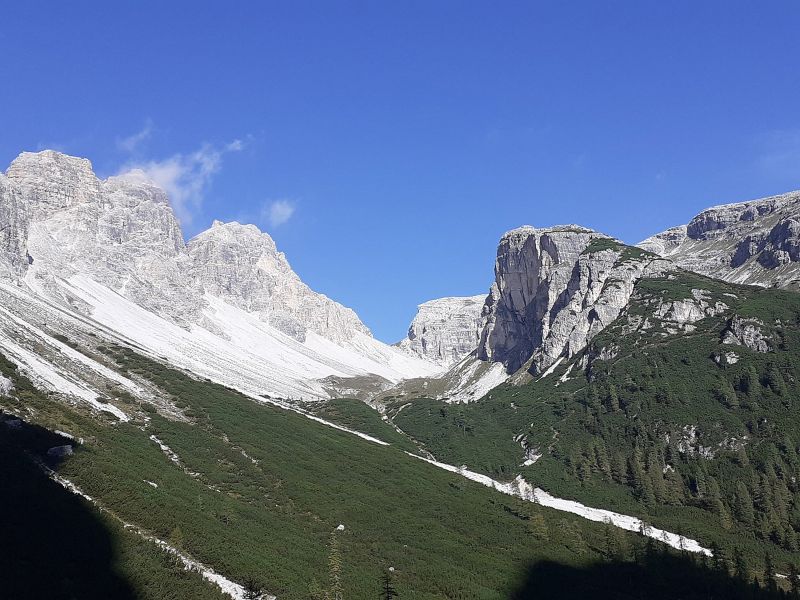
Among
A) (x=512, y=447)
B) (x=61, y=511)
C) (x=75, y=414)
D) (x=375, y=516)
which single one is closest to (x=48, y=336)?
(x=75, y=414)

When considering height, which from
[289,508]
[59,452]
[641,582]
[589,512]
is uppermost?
[589,512]

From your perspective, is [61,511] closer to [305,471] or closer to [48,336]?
[305,471]

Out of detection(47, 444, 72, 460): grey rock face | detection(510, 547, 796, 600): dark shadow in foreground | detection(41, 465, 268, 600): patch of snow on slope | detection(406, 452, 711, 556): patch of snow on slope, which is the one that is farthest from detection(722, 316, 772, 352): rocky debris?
detection(47, 444, 72, 460): grey rock face

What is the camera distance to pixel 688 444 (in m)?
156

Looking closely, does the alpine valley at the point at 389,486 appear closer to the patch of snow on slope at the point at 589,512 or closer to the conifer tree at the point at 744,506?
the conifer tree at the point at 744,506

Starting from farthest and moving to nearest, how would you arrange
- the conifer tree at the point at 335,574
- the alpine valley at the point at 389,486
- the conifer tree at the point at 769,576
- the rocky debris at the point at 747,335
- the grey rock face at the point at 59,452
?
the rocky debris at the point at 747,335
the conifer tree at the point at 769,576
the grey rock face at the point at 59,452
the conifer tree at the point at 335,574
the alpine valley at the point at 389,486

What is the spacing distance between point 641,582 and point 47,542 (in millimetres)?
68151

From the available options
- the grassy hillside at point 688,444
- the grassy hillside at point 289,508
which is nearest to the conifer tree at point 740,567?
the grassy hillside at point 688,444

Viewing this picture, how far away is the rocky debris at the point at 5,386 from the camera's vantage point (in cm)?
7525

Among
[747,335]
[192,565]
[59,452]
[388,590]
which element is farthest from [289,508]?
[747,335]

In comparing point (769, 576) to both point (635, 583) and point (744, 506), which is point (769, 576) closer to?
point (635, 583)

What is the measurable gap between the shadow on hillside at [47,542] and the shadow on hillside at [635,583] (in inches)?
1658

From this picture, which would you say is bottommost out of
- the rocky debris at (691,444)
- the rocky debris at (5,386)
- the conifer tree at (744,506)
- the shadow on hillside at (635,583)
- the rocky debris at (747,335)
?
the rocky debris at (5,386)

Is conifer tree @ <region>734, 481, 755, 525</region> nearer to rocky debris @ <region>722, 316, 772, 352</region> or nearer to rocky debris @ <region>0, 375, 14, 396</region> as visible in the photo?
rocky debris @ <region>722, 316, 772, 352</region>
